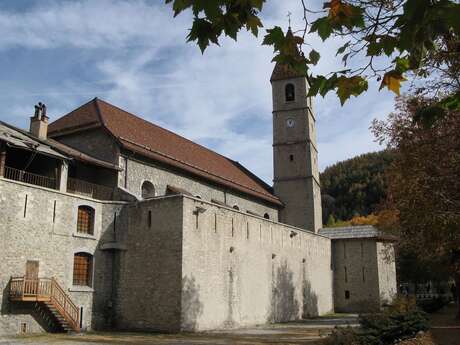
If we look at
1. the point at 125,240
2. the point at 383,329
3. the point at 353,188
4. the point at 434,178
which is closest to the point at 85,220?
the point at 125,240

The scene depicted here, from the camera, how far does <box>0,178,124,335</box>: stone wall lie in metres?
21.6

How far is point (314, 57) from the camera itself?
5.25 meters

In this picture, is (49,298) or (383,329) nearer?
(383,329)

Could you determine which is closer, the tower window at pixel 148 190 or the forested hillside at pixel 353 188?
the tower window at pixel 148 190

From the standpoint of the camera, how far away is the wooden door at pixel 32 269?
22.4m

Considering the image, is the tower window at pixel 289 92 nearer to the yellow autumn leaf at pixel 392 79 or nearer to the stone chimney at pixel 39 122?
the stone chimney at pixel 39 122

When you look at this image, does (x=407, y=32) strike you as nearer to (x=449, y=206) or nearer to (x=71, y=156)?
(x=449, y=206)

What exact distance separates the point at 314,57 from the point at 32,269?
811 inches

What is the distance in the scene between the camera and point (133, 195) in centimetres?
2683

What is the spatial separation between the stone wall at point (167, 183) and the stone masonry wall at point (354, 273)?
10176 millimetres

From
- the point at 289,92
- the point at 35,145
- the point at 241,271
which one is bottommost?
the point at 241,271

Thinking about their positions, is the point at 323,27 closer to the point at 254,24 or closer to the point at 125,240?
the point at 254,24

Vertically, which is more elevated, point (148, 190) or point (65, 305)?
point (148, 190)

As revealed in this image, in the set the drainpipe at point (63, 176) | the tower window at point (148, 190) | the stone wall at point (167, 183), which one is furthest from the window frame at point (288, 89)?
the drainpipe at point (63, 176)
